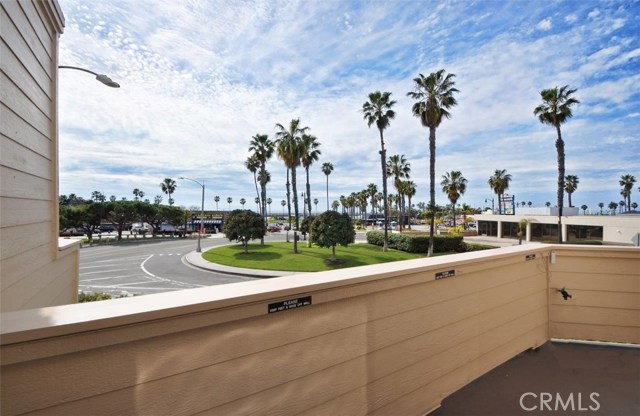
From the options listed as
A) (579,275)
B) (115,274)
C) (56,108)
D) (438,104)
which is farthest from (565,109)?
(115,274)

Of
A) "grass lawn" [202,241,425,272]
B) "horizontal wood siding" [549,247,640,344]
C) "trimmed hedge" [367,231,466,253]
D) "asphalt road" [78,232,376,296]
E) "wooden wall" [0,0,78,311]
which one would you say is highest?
"wooden wall" [0,0,78,311]

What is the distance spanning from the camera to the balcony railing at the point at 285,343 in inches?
56.2

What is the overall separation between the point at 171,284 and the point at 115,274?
19.1 ft

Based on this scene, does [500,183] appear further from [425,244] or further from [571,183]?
[425,244]

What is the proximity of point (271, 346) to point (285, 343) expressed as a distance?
10 cm

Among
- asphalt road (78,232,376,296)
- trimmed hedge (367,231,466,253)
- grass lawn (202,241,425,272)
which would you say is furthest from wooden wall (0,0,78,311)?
trimmed hedge (367,231,466,253)

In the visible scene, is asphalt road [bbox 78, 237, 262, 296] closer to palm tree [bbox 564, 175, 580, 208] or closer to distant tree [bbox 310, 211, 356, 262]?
distant tree [bbox 310, 211, 356, 262]

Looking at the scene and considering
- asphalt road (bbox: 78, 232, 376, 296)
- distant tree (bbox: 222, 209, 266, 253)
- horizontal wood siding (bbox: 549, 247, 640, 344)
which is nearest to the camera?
horizontal wood siding (bbox: 549, 247, 640, 344)

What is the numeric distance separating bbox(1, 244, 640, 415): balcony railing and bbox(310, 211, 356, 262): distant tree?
19.6 m

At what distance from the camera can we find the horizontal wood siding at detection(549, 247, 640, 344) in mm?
4379

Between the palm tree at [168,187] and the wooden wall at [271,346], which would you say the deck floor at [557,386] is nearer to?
the wooden wall at [271,346]

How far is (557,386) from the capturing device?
3633 mm

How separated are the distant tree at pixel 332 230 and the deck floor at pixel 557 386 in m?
19.4

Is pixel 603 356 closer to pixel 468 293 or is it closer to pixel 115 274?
pixel 468 293
